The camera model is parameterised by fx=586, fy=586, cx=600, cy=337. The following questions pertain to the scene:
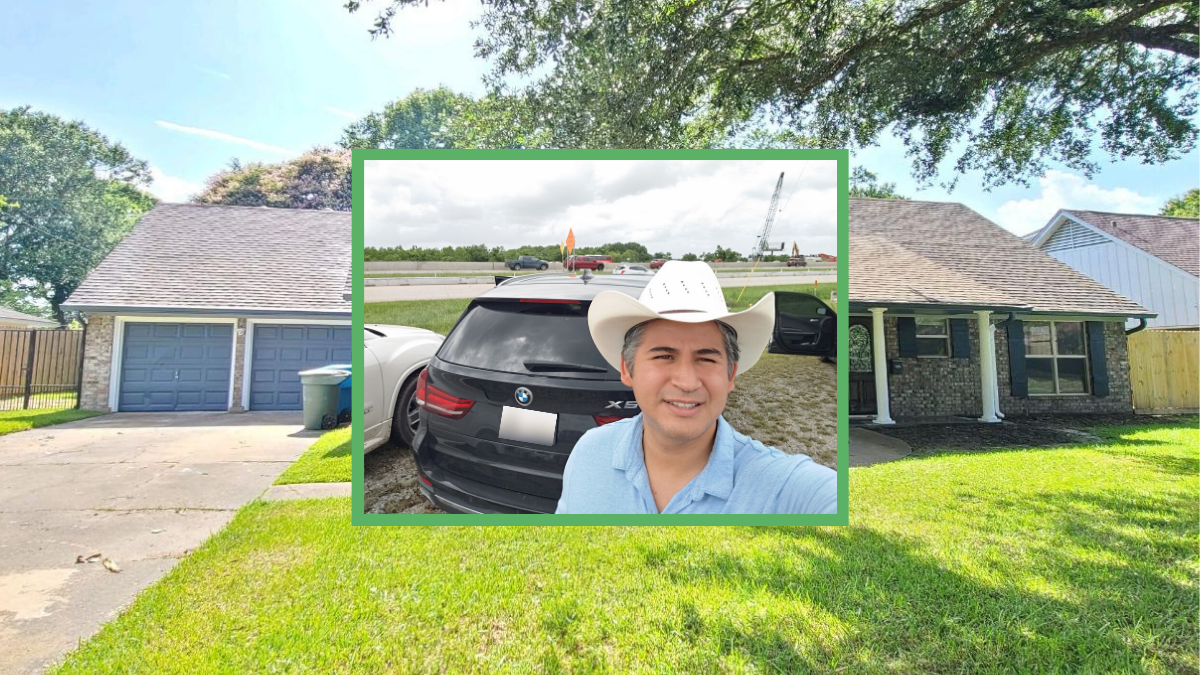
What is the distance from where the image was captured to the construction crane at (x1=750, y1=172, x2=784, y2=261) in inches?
113

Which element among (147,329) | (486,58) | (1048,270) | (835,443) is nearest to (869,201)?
(1048,270)

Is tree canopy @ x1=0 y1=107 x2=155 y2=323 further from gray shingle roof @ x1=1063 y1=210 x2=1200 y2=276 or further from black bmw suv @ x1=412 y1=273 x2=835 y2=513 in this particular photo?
gray shingle roof @ x1=1063 y1=210 x2=1200 y2=276

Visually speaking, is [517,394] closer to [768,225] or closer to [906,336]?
[768,225]

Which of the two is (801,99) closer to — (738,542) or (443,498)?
(738,542)

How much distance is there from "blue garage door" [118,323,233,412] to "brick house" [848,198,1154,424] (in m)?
14.3

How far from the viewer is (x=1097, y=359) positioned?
13.6m

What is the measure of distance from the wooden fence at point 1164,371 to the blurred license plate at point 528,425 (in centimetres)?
1714

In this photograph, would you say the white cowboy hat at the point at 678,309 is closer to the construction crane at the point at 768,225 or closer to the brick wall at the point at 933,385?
the construction crane at the point at 768,225

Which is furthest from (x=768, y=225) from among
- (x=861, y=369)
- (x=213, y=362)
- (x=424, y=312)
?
(x=213, y=362)

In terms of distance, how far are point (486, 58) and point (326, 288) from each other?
28.1 ft

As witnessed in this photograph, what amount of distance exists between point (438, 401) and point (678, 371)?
3.86 feet

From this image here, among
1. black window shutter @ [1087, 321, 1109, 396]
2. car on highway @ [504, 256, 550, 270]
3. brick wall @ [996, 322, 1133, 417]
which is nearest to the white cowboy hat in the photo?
car on highway @ [504, 256, 550, 270]

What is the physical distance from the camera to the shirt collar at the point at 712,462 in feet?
9.20

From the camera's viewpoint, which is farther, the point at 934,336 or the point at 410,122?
the point at 410,122
